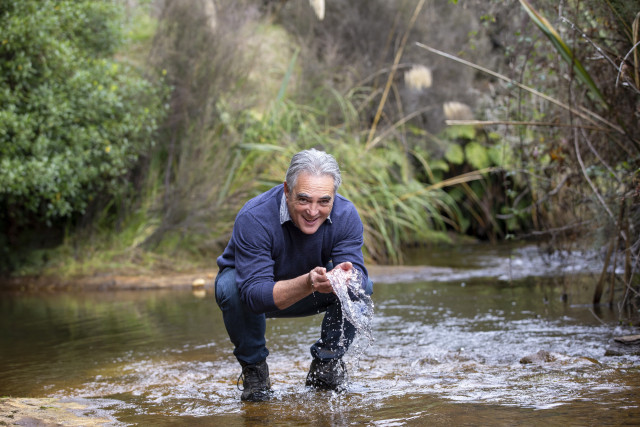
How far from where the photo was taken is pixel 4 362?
4883 millimetres

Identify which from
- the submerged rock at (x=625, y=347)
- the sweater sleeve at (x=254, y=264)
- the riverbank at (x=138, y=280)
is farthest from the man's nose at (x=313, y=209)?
the riverbank at (x=138, y=280)

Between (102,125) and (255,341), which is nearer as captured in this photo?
(255,341)

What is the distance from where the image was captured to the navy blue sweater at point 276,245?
3.28 metres

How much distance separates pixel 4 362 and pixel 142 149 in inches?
199

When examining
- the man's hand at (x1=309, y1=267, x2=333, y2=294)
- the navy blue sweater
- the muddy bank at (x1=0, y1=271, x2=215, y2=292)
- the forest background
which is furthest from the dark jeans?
the muddy bank at (x1=0, y1=271, x2=215, y2=292)

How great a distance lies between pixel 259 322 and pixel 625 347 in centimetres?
217

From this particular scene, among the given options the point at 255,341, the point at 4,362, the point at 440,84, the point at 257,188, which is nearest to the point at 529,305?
the point at 255,341

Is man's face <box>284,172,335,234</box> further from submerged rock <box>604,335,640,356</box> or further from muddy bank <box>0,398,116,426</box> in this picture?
submerged rock <box>604,335,640,356</box>

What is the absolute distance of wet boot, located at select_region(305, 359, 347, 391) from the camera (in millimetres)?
3646

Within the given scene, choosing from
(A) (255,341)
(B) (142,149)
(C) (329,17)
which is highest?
(C) (329,17)

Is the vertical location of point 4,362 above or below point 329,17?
below

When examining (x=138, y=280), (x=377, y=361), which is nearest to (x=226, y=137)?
(x=138, y=280)

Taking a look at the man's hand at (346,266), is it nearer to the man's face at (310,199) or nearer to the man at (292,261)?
the man at (292,261)

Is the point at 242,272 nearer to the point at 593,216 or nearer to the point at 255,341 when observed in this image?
the point at 255,341
